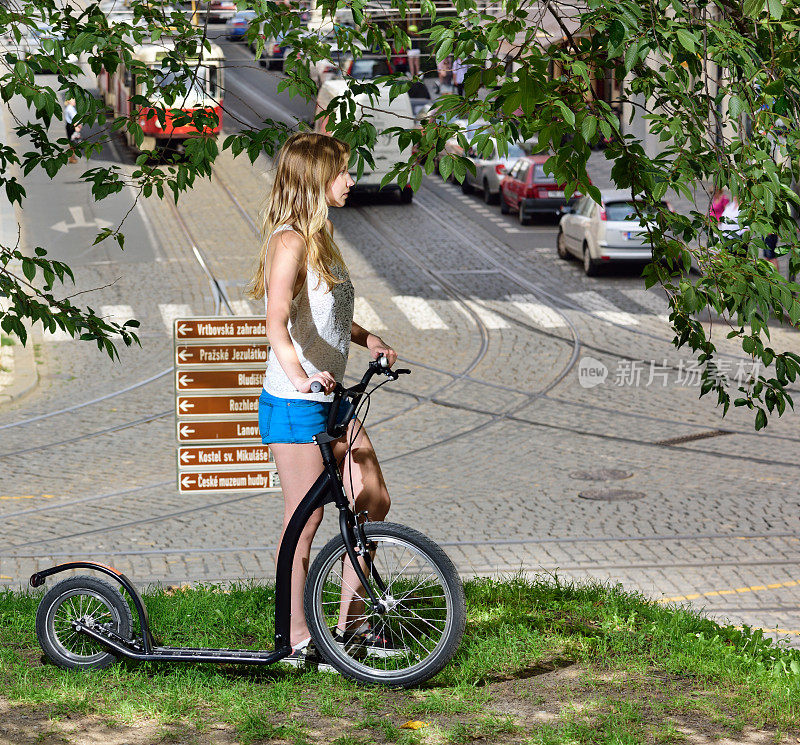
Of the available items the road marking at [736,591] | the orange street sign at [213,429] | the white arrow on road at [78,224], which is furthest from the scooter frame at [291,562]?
A: the white arrow on road at [78,224]

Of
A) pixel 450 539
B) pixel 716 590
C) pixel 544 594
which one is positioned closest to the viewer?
pixel 544 594

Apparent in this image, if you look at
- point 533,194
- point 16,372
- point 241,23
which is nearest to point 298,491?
point 241,23

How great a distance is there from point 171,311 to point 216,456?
13.2m

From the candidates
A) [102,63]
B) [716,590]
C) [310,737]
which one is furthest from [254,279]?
[716,590]

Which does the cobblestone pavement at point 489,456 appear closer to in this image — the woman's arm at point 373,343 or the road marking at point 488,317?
the road marking at point 488,317

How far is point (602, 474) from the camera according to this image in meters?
11.5

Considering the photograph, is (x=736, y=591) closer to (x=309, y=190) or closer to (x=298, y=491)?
(x=298, y=491)

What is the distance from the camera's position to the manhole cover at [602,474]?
37.1 ft

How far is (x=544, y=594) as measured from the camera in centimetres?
633

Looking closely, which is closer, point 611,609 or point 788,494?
point 611,609

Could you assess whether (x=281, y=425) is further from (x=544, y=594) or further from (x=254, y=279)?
(x=544, y=594)

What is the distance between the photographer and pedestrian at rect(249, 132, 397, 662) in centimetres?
464

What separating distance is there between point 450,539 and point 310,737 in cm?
500

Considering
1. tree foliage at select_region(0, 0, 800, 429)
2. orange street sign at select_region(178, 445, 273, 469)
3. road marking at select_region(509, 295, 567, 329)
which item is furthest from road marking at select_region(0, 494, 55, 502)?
road marking at select_region(509, 295, 567, 329)
